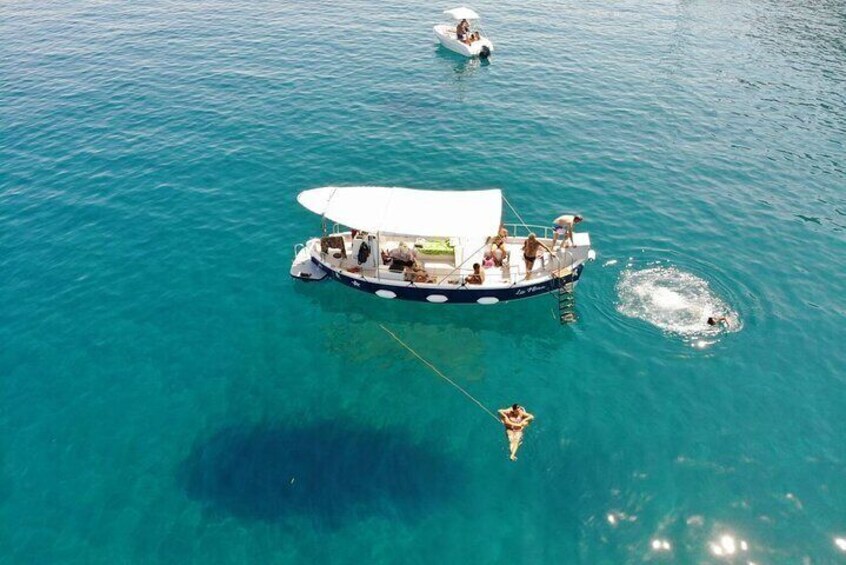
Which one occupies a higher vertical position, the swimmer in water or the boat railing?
the boat railing

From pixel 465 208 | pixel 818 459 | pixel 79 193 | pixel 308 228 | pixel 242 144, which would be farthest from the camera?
pixel 242 144

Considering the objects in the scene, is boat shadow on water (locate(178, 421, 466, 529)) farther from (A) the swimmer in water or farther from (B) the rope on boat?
(A) the swimmer in water

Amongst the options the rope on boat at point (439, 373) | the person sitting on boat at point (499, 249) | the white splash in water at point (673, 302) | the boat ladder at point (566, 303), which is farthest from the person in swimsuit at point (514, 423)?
the white splash in water at point (673, 302)

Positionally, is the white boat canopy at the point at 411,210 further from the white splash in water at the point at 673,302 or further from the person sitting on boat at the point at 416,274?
the white splash in water at the point at 673,302

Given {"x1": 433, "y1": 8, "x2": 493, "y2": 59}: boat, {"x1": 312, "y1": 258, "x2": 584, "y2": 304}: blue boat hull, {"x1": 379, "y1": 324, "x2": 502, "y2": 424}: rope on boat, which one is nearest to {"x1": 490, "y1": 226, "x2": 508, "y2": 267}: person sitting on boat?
{"x1": 312, "y1": 258, "x2": 584, "y2": 304}: blue boat hull

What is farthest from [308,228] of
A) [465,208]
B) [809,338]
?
[809,338]

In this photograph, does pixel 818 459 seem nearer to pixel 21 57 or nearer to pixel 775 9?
pixel 775 9

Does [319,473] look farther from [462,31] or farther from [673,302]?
[462,31]
